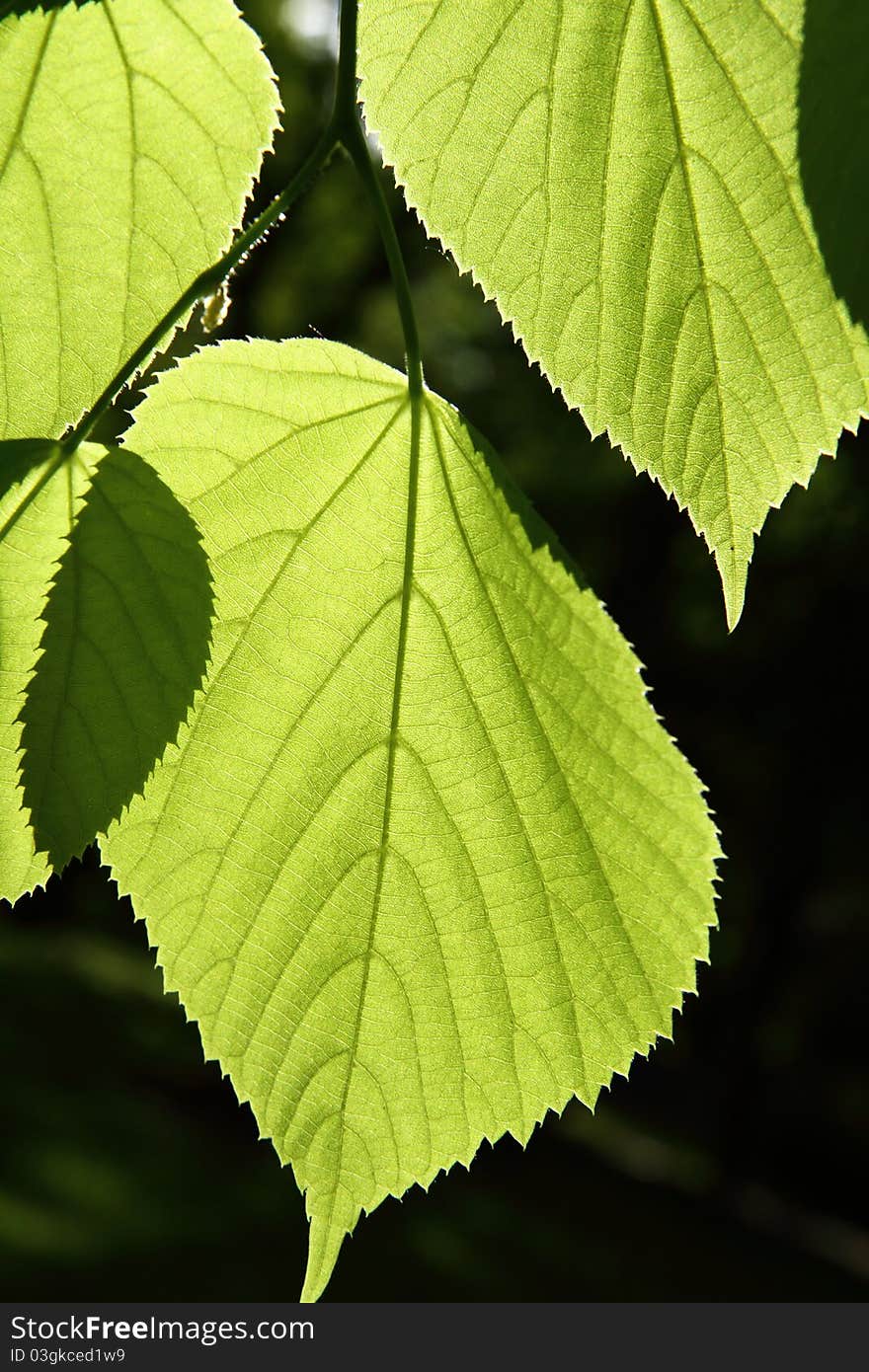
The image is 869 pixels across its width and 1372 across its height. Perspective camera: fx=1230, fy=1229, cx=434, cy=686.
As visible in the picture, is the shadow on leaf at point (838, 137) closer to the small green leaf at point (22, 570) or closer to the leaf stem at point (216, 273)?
the leaf stem at point (216, 273)

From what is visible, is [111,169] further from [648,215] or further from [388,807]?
[388,807]

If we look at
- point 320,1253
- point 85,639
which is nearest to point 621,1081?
point 320,1253

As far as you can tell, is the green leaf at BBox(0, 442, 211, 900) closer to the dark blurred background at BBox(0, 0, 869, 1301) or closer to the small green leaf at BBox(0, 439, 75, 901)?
the small green leaf at BBox(0, 439, 75, 901)

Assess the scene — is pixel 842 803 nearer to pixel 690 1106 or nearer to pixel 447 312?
pixel 690 1106

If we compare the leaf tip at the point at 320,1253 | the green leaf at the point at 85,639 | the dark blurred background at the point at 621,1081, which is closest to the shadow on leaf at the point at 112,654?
the green leaf at the point at 85,639

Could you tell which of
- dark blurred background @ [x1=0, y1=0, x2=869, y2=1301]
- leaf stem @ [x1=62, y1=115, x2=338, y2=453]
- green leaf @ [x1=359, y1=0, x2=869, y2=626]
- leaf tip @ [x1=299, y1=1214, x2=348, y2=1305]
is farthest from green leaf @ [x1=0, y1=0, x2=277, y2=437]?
dark blurred background @ [x1=0, y1=0, x2=869, y2=1301]
